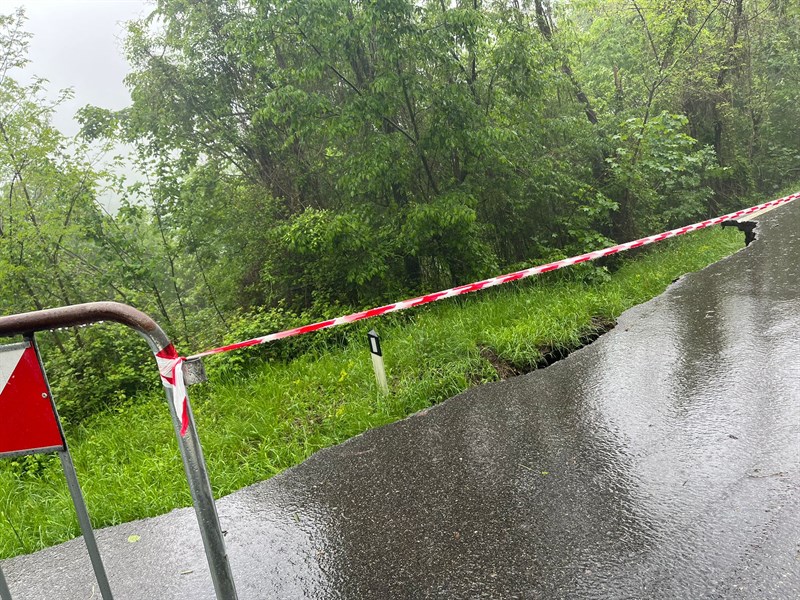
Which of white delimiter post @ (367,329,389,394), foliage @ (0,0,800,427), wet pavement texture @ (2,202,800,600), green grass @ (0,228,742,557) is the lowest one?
wet pavement texture @ (2,202,800,600)

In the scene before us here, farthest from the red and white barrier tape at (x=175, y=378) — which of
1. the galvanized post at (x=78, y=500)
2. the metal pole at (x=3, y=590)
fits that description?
the metal pole at (x=3, y=590)

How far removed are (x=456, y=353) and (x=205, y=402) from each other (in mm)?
2935

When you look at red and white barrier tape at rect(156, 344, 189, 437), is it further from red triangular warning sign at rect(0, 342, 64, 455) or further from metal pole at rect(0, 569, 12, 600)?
metal pole at rect(0, 569, 12, 600)

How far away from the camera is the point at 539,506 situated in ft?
10.3

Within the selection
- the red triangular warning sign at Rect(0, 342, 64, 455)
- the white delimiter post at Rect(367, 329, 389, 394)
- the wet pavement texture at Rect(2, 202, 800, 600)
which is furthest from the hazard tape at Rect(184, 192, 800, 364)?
the red triangular warning sign at Rect(0, 342, 64, 455)

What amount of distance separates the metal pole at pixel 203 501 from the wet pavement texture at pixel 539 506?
810 millimetres

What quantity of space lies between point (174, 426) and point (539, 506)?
2.12 meters

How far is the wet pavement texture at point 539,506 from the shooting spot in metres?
2.63

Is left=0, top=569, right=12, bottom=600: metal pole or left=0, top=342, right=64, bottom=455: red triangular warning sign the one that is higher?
left=0, top=342, right=64, bottom=455: red triangular warning sign

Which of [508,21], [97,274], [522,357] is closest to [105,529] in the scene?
[522,357]

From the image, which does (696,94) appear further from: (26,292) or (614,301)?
(26,292)

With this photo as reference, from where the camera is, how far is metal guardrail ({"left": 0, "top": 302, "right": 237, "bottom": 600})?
6.50 feet

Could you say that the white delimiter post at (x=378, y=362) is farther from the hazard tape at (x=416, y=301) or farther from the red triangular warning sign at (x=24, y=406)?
the red triangular warning sign at (x=24, y=406)

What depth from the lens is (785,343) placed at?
15.7ft
